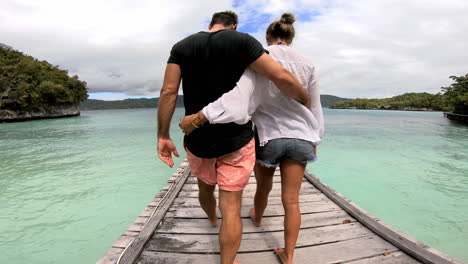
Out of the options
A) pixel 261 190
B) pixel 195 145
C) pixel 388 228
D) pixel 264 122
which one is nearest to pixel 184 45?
pixel 195 145

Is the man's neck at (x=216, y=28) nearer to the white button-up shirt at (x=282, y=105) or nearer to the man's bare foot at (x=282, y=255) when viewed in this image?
the white button-up shirt at (x=282, y=105)

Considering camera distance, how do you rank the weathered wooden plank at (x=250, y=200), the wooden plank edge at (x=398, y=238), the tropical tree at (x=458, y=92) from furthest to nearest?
the tropical tree at (x=458, y=92)
the weathered wooden plank at (x=250, y=200)
the wooden plank edge at (x=398, y=238)

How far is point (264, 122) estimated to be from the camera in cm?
188

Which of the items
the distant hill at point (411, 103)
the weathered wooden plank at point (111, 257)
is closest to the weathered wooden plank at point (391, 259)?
the weathered wooden plank at point (111, 257)

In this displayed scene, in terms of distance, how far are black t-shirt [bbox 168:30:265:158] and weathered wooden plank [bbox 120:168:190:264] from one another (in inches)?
47.4

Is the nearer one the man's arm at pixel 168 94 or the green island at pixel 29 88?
the man's arm at pixel 168 94

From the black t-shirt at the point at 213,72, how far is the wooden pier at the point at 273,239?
1.21m

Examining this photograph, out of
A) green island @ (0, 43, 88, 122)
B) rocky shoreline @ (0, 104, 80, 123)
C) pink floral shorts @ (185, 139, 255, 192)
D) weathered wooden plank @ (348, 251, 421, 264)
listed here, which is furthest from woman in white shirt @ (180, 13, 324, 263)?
rocky shoreline @ (0, 104, 80, 123)

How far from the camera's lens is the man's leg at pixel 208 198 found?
2.18 metres

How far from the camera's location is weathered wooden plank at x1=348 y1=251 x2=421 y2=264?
2.04 metres

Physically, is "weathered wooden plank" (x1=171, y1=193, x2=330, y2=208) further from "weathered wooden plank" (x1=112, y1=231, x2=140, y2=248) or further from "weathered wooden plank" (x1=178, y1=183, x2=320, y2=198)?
"weathered wooden plank" (x1=112, y1=231, x2=140, y2=248)

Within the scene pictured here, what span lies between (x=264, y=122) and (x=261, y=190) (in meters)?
0.80

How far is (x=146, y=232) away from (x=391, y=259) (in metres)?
2.31

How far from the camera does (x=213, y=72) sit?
1.47 m
